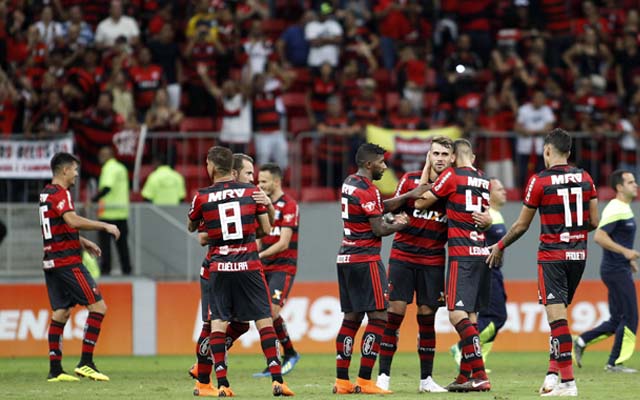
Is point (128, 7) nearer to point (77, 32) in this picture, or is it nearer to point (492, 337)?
point (77, 32)

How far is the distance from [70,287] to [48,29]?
10.0 m

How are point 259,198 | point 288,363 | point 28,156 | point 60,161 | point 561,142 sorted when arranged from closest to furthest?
point 561,142 → point 259,198 → point 60,161 → point 288,363 → point 28,156

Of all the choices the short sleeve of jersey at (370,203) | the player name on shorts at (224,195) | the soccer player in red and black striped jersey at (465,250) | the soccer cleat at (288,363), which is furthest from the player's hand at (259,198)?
the soccer cleat at (288,363)

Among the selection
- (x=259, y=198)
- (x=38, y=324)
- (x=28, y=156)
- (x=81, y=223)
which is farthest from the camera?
(x=28, y=156)

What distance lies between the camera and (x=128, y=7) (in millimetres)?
25094

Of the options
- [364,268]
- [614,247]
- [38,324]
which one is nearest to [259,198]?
[364,268]

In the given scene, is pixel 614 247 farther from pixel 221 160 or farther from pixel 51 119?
pixel 51 119

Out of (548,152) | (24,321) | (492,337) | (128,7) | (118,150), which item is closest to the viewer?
(548,152)

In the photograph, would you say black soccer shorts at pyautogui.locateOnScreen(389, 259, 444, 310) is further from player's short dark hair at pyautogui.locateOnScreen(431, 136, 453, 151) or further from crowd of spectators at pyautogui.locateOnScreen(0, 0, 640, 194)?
crowd of spectators at pyautogui.locateOnScreen(0, 0, 640, 194)

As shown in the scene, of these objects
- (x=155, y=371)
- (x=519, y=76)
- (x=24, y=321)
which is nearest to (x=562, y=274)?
(x=155, y=371)

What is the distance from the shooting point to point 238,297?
12.0 m

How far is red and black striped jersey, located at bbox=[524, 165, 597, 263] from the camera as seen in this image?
39.0ft

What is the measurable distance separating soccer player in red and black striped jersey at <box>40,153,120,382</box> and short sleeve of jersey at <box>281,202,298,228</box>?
2269 mm

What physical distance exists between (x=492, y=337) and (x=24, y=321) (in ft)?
24.9
